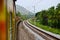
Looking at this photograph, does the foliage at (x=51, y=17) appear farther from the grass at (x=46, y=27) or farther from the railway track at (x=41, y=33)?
the railway track at (x=41, y=33)

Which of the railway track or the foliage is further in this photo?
the foliage

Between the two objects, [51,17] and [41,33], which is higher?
[51,17]

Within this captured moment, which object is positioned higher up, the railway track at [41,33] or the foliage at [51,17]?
the foliage at [51,17]

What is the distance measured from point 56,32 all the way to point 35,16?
498mm

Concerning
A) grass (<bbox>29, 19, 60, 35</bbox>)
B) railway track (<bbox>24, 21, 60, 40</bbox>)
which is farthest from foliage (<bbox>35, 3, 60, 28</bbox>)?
railway track (<bbox>24, 21, 60, 40</bbox>)

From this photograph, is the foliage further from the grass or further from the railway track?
the railway track

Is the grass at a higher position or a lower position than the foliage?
lower

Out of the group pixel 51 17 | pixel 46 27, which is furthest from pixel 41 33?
pixel 51 17

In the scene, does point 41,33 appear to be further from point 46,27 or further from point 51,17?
point 51,17

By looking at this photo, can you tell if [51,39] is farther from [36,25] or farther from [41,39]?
[36,25]

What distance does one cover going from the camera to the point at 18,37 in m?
2.66

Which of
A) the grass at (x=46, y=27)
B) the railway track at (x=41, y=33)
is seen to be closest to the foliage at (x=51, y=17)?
the grass at (x=46, y=27)

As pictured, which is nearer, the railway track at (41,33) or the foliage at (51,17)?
the railway track at (41,33)

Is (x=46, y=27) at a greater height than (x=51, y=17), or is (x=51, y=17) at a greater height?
(x=51, y=17)
